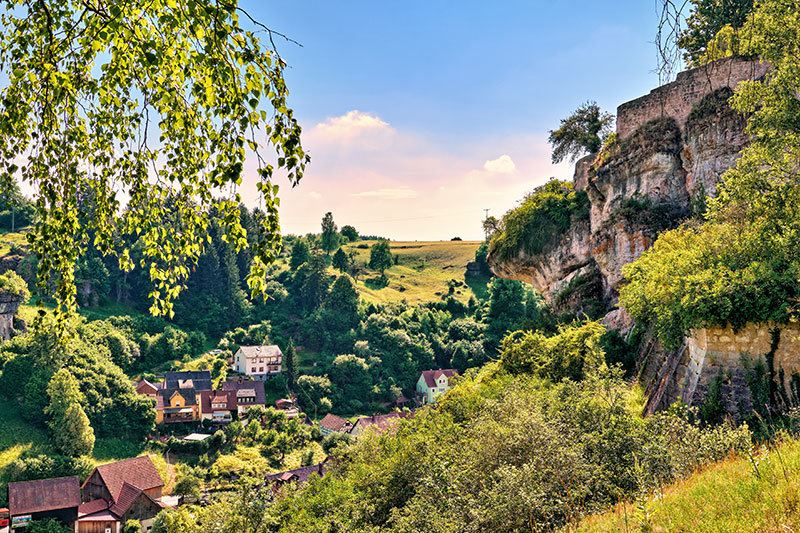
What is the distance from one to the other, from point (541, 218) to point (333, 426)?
36204mm

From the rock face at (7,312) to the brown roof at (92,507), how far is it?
28115 millimetres

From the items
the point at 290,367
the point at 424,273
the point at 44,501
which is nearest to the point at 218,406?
the point at 290,367

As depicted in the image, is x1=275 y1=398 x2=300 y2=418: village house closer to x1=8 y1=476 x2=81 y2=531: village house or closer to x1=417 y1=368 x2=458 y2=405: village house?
x1=417 y1=368 x2=458 y2=405: village house

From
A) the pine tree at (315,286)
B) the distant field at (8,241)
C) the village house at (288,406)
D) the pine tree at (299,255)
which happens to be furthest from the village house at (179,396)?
the pine tree at (299,255)

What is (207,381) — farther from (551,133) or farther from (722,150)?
(722,150)

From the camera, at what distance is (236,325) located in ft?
266

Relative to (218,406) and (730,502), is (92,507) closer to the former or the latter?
(218,406)

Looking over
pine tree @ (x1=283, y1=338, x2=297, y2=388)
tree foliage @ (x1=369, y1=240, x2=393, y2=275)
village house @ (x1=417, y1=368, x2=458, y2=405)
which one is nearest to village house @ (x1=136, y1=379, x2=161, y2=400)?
pine tree @ (x1=283, y1=338, x2=297, y2=388)

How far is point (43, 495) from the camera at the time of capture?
1299 inches

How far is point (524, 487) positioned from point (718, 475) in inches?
98.4

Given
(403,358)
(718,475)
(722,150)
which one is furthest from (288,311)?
(718,475)

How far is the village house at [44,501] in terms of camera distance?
31.6m

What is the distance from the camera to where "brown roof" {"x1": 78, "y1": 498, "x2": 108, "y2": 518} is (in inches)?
1340

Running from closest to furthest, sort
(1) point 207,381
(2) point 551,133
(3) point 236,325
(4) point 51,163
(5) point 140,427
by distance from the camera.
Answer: (4) point 51,163 → (2) point 551,133 → (5) point 140,427 → (1) point 207,381 → (3) point 236,325
